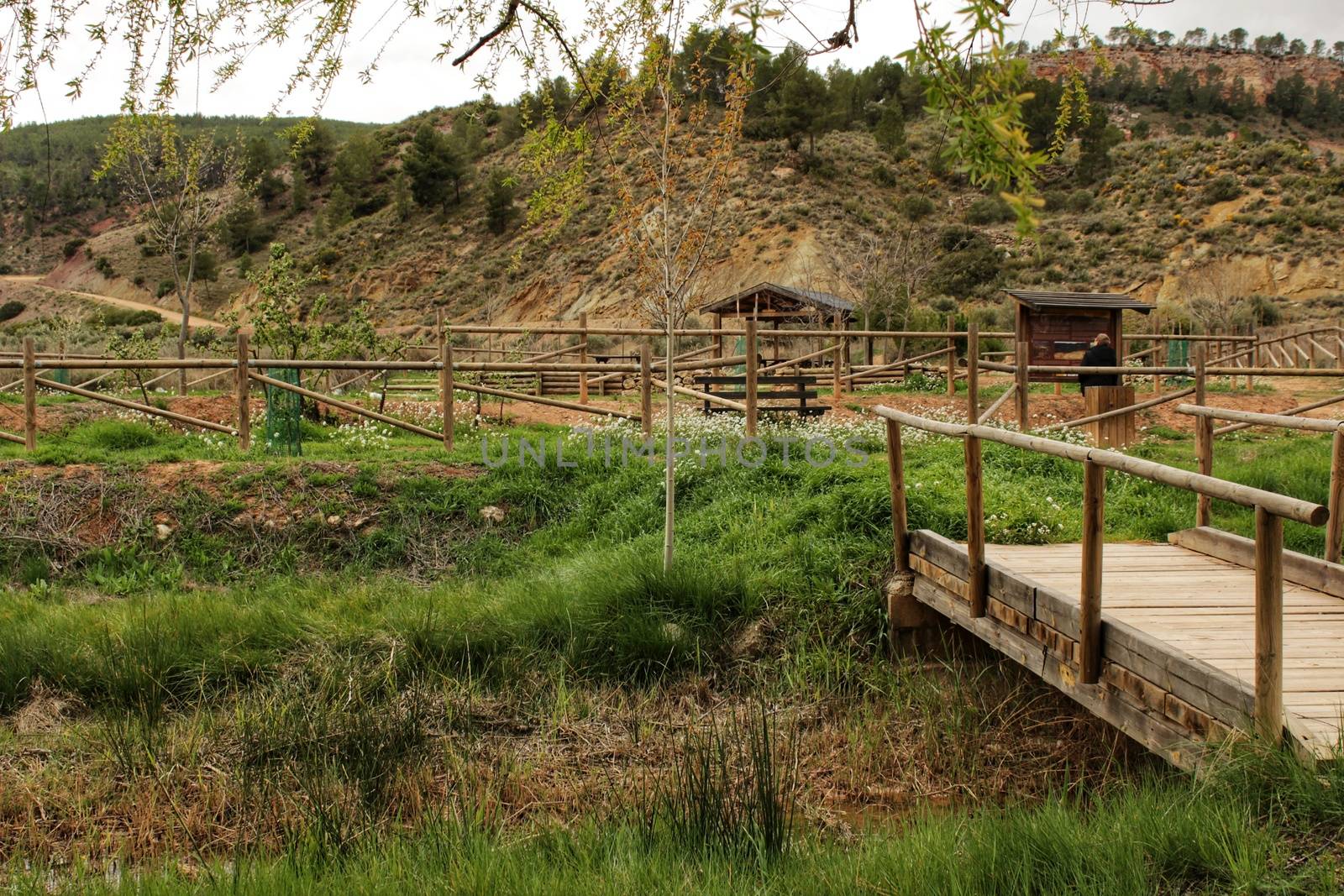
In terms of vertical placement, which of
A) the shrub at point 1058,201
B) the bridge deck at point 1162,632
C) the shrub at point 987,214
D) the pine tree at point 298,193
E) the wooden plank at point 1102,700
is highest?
the pine tree at point 298,193

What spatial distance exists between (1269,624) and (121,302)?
55546mm

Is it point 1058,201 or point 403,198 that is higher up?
point 403,198

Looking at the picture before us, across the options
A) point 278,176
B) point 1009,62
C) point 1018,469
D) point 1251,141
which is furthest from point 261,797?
point 278,176

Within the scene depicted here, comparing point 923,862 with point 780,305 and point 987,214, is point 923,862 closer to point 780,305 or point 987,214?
point 780,305

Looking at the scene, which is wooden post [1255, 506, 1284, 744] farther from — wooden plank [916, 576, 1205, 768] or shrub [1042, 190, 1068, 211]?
shrub [1042, 190, 1068, 211]

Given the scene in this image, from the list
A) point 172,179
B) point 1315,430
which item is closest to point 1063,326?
point 1315,430

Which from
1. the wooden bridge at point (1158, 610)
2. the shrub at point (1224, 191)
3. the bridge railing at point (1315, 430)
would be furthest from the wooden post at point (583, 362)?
the shrub at point (1224, 191)

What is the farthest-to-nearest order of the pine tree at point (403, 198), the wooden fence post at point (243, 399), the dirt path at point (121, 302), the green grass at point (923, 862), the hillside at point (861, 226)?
the pine tree at point (403, 198), the dirt path at point (121, 302), the hillside at point (861, 226), the wooden fence post at point (243, 399), the green grass at point (923, 862)

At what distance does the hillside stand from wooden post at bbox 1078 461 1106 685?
90.9 feet

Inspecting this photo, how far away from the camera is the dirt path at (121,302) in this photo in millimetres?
47344

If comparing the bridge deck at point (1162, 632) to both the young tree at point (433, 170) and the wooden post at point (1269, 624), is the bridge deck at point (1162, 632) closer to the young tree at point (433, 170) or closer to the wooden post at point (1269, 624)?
the wooden post at point (1269, 624)

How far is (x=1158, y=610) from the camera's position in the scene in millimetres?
4973

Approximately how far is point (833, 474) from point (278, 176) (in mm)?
57232

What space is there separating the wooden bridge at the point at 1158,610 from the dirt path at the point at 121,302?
4442 centimetres
